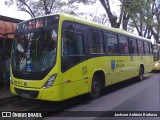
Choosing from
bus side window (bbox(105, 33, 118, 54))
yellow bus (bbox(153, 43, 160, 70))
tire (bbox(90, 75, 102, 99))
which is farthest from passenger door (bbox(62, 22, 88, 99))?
yellow bus (bbox(153, 43, 160, 70))

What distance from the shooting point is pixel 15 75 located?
8.12 m

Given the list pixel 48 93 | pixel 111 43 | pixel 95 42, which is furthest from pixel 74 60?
pixel 111 43

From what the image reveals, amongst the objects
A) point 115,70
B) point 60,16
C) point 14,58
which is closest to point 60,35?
point 60,16

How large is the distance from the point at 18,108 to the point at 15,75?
1011 mm

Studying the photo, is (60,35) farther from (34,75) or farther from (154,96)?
(154,96)

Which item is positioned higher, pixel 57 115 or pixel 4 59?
pixel 4 59

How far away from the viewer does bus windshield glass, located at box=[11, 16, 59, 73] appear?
7469 millimetres

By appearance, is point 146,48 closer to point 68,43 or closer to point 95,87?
point 95,87

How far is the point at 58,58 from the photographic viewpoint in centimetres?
732

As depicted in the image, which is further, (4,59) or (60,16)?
(4,59)

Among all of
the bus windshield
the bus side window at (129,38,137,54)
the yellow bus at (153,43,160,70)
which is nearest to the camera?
the bus windshield

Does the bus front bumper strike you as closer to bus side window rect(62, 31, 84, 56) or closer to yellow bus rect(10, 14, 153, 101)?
yellow bus rect(10, 14, 153, 101)

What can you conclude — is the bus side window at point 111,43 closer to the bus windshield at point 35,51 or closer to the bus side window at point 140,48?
the bus windshield at point 35,51

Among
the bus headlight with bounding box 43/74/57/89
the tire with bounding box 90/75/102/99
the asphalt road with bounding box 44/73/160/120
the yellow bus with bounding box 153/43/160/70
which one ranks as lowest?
the asphalt road with bounding box 44/73/160/120
